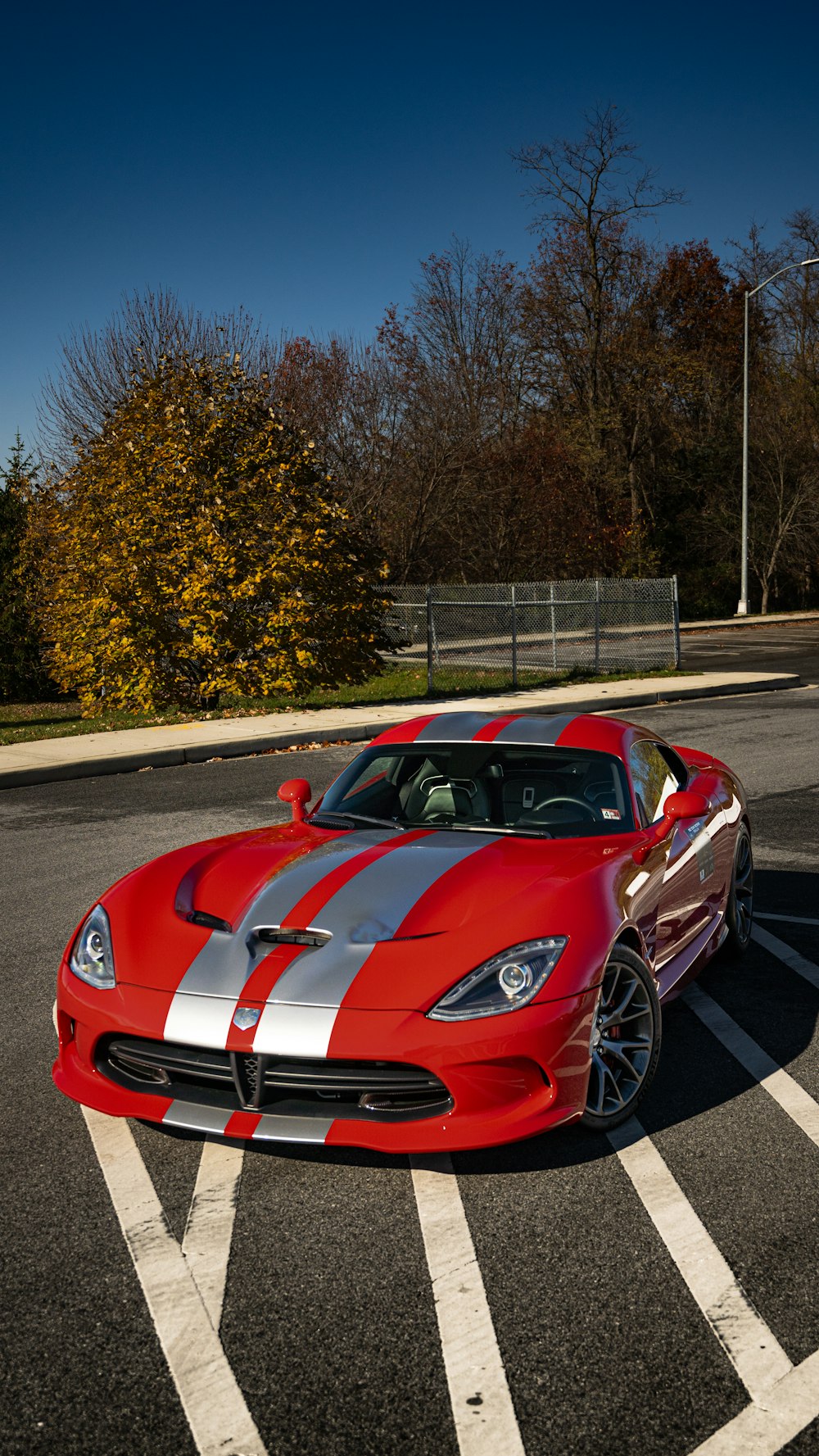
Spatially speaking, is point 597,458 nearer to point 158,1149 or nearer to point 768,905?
point 768,905

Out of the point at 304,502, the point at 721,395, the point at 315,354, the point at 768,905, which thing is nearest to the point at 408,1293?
the point at 768,905

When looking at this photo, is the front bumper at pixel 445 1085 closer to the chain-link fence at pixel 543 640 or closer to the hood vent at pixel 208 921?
the hood vent at pixel 208 921

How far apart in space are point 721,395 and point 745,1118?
156ft

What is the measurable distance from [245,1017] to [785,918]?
13.4 feet

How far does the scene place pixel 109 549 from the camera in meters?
18.5

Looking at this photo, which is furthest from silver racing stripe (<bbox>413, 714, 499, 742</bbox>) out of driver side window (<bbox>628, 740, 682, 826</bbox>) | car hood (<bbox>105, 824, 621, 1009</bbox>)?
car hood (<bbox>105, 824, 621, 1009</bbox>)

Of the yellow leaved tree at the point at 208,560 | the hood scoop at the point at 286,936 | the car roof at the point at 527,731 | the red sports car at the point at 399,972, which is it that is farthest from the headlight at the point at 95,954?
the yellow leaved tree at the point at 208,560

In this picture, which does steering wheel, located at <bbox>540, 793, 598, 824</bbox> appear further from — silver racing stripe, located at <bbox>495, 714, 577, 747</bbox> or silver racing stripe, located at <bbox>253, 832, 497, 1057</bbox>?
silver racing stripe, located at <bbox>253, 832, 497, 1057</bbox>

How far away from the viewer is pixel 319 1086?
3615 millimetres

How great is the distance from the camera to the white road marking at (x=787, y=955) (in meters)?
5.91

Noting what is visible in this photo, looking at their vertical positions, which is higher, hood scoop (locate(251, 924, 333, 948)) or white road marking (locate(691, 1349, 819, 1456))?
hood scoop (locate(251, 924, 333, 948))

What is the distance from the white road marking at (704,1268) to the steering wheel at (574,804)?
51.9 inches

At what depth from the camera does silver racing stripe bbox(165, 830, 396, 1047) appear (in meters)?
3.73

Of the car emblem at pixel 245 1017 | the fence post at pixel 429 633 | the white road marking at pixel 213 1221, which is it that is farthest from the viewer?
the fence post at pixel 429 633
